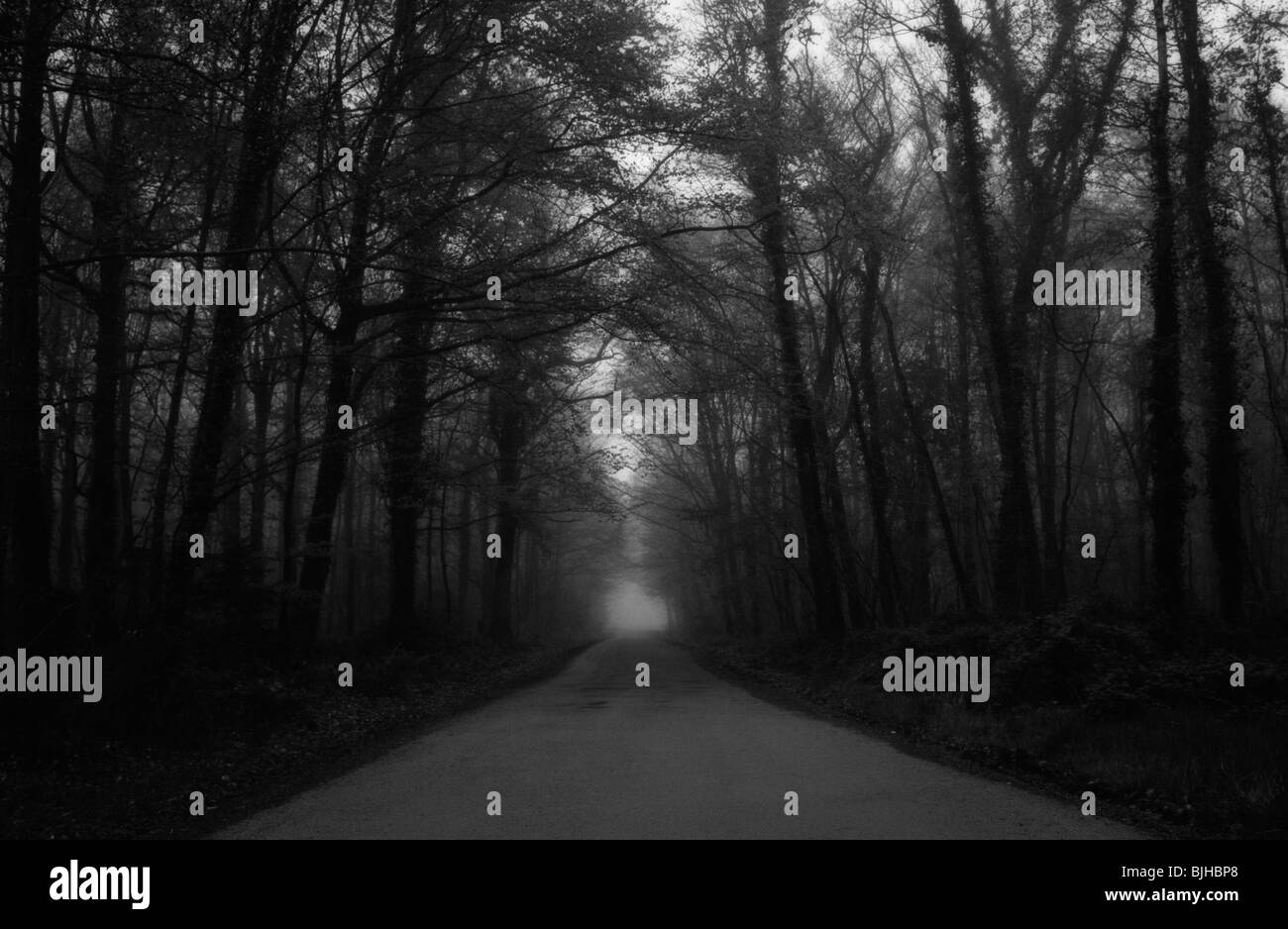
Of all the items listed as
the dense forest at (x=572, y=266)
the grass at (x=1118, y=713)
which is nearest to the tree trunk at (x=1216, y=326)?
the dense forest at (x=572, y=266)

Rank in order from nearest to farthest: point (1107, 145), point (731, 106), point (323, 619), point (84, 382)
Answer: point (731, 106), point (84, 382), point (1107, 145), point (323, 619)

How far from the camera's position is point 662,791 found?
6586mm

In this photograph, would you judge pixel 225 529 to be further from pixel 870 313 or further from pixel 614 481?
pixel 870 313

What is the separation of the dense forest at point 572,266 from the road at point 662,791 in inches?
145

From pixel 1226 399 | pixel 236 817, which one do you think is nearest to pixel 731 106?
pixel 236 817

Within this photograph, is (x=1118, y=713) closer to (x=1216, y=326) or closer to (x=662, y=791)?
(x=662, y=791)

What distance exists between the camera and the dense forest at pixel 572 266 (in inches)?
366

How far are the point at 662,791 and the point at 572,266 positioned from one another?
6.45 meters

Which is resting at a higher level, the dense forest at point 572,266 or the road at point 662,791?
the dense forest at point 572,266

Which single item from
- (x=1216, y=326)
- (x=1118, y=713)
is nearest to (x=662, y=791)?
(x=1118, y=713)

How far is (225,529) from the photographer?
2150 centimetres

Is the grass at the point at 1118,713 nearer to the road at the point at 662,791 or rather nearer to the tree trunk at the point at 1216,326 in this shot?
the road at the point at 662,791

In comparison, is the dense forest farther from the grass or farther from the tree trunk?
the grass

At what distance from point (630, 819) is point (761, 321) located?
15.7 metres
